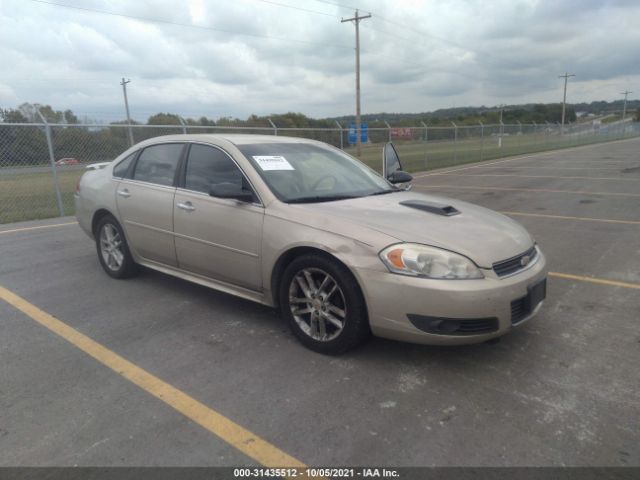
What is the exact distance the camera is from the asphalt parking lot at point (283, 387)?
2.29 metres

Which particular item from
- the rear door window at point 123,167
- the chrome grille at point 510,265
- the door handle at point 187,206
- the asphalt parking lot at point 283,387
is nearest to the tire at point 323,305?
the asphalt parking lot at point 283,387

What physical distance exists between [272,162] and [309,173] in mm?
331

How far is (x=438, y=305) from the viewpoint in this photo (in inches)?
109

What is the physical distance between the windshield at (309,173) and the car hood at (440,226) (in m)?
0.19

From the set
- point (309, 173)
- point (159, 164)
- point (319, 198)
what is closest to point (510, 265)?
point (319, 198)

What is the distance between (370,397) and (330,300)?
0.71 metres

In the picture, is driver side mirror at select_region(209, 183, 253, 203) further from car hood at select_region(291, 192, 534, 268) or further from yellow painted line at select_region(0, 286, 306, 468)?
yellow painted line at select_region(0, 286, 306, 468)

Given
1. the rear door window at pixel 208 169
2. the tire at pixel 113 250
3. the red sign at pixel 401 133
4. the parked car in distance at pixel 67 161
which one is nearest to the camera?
the rear door window at pixel 208 169

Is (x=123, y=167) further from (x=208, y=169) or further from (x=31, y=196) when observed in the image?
(x=31, y=196)

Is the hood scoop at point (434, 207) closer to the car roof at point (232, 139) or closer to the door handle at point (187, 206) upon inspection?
the car roof at point (232, 139)

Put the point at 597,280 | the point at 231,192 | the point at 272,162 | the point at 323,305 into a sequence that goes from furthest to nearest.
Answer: the point at 597,280 < the point at 272,162 < the point at 231,192 < the point at 323,305

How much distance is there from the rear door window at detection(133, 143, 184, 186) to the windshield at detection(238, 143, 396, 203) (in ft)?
2.50

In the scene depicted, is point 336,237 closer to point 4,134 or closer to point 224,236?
point 224,236

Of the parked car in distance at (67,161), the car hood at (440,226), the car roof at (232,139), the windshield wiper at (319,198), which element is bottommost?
the car hood at (440,226)
